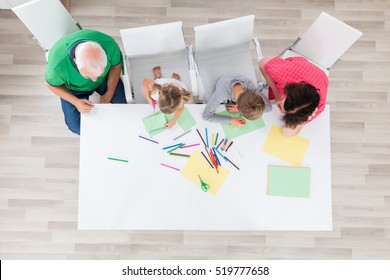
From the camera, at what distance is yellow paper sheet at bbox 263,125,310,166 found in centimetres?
221

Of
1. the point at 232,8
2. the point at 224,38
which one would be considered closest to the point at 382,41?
the point at 232,8

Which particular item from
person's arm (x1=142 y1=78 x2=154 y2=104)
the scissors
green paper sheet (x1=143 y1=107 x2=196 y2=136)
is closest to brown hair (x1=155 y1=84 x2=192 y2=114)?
green paper sheet (x1=143 y1=107 x2=196 y2=136)

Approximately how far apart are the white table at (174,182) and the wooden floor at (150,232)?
0.84 m

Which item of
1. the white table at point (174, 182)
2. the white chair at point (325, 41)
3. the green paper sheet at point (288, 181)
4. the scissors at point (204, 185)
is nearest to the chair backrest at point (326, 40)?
the white chair at point (325, 41)

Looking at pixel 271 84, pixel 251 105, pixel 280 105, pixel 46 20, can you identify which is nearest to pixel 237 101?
pixel 251 105

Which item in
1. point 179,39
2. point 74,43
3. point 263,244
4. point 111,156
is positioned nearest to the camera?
point 74,43

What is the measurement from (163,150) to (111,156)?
1.01 feet

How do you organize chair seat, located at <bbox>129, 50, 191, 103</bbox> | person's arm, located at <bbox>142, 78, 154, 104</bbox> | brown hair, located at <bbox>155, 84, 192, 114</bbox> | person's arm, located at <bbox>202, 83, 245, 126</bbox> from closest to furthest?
brown hair, located at <bbox>155, 84, 192, 114</bbox> < person's arm, located at <bbox>202, 83, 245, 126</bbox> < person's arm, located at <bbox>142, 78, 154, 104</bbox> < chair seat, located at <bbox>129, 50, 191, 103</bbox>

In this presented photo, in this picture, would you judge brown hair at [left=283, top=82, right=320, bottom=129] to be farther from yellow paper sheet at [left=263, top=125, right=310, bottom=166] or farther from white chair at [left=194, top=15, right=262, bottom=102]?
white chair at [left=194, top=15, right=262, bottom=102]

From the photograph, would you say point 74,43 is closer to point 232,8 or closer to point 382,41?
point 232,8

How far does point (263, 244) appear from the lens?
3.02 meters

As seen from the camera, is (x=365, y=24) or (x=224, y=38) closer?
(x=224, y=38)

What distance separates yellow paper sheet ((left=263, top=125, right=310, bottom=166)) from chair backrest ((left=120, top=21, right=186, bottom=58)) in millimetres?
826

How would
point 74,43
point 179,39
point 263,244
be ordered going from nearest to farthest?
point 74,43
point 179,39
point 263,244
